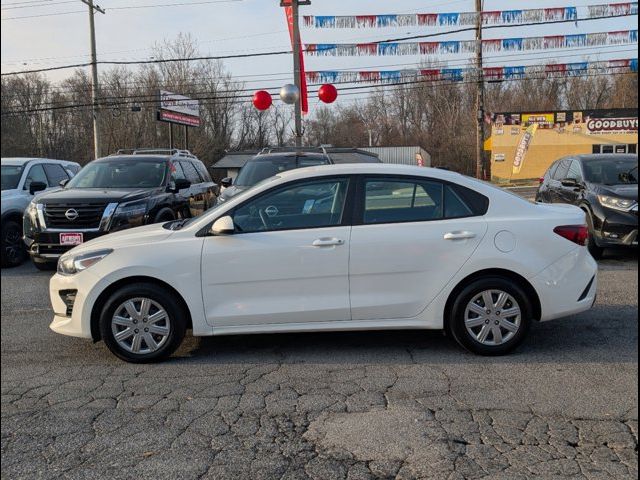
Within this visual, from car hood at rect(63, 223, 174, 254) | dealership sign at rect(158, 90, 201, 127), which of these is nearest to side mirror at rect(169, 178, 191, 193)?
car hood at rect(63, 223, 174, 254)

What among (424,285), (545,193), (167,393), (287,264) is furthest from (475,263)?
(545,193)

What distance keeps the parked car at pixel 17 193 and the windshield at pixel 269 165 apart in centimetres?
355

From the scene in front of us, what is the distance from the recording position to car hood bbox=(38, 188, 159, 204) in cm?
812

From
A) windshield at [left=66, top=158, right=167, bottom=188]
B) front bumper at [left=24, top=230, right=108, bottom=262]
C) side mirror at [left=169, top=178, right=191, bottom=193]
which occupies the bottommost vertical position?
front bumper at [left=24, top=230, right=108, bottom=262]

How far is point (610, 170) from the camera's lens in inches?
367

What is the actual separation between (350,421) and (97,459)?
1468 millimetres

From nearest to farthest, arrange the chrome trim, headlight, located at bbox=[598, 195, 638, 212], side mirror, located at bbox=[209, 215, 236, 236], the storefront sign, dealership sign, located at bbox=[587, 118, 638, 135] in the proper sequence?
side mirror, located at bbox=[209, 215, 236, 236]
the chrome trim
headlight, located at bbox=[598, 195, 638, 212]
dealership sign, located at bbox=[587, 118, 638, 135]
the storefront sign

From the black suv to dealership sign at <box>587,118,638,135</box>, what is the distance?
31375mm

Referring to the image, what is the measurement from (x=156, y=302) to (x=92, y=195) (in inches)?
176

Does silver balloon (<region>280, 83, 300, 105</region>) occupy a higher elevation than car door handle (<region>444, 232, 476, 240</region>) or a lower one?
higher

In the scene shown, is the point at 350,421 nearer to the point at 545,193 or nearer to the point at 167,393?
the point at 167,393

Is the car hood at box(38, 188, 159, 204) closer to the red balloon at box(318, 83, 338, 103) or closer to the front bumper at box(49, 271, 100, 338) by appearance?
the front bumper at box(49, 271, 100, 338)

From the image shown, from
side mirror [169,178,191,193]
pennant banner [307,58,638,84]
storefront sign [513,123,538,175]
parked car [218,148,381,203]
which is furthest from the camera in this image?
storefront sign [513,123,538,175]

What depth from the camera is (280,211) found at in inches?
182
